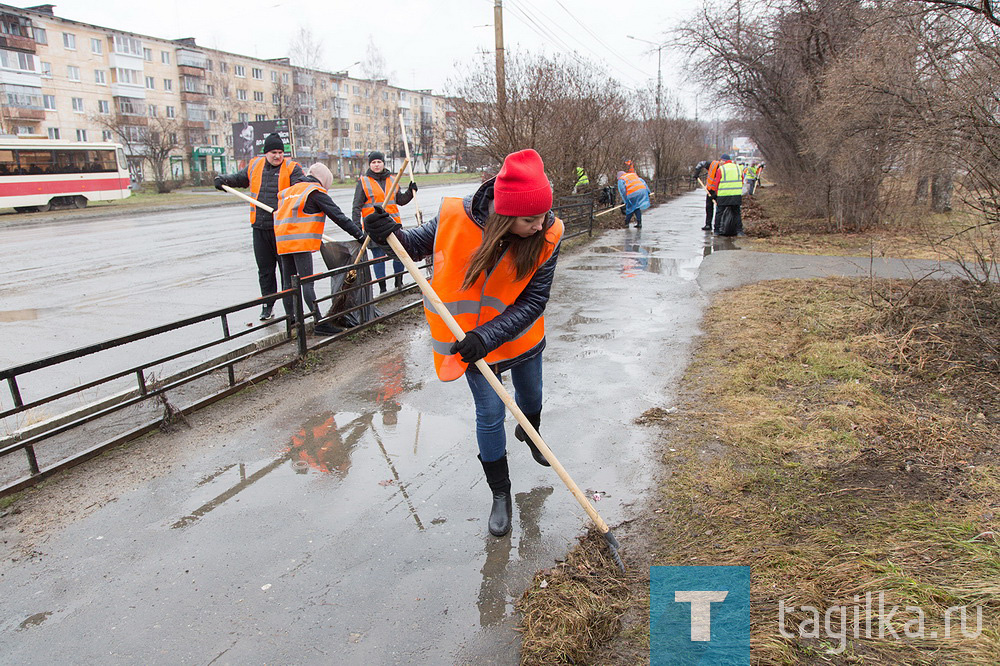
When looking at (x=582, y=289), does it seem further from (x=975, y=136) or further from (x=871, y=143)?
(x=871, y=143)

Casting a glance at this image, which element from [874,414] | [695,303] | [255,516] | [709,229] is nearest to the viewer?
[255,516]

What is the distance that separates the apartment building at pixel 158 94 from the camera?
4641cm

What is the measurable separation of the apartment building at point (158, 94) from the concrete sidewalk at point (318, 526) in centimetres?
3687

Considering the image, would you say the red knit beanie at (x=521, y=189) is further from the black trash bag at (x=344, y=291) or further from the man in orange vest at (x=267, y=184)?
the man in orange vest at (x=267, y=184)

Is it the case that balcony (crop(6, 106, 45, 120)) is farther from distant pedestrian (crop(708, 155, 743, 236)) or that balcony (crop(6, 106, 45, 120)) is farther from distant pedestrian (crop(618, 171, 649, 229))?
distant pedestrian (crop(708, 155, 743, 236))

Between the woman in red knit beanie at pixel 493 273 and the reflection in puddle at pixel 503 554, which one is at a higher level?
the woman in red knit beanie at pixel 493 273

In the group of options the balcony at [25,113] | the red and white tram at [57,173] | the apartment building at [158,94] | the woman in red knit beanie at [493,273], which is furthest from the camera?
the apartment building at [158,94]

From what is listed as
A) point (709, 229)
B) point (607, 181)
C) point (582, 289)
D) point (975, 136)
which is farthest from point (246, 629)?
point (607, 181)

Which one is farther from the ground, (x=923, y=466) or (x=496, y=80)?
(x=496, y=80)

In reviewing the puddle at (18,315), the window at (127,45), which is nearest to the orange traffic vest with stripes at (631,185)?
the puddle at (18,315)

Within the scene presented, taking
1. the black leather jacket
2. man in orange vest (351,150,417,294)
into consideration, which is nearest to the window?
man in orange vest (351,150,417,294)

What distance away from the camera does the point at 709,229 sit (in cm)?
1612

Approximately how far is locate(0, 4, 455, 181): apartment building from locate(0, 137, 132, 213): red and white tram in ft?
37.3

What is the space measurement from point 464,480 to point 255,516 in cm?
116
